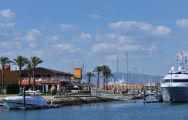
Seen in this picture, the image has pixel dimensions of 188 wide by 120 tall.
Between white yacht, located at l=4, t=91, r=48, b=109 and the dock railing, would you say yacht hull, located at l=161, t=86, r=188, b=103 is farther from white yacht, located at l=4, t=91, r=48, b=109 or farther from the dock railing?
white yacht, located at l=4, t=91, r=48, b=109

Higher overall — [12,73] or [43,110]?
[12,73]

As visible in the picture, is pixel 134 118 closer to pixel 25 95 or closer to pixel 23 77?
pixel 25 95

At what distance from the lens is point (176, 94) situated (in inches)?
5399

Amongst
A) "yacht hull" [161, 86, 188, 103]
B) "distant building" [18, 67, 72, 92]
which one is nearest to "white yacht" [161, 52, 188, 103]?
"yacht hull" [161, 86, 188, 103]

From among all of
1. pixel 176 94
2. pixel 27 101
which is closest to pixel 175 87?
pixel 176 94

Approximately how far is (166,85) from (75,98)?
24.1m

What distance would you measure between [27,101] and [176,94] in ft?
134

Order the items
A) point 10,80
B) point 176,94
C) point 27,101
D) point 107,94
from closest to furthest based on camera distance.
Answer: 1. point 27,101
2. point 176,94
3. point 10,80
4. point 107,94

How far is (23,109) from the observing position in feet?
370

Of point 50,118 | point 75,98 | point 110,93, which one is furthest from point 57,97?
point 50,118

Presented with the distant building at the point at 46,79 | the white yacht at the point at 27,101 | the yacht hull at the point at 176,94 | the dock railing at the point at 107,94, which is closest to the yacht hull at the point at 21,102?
the white yacht at the point at 27,101

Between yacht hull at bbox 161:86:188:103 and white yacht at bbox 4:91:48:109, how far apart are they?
113 ft

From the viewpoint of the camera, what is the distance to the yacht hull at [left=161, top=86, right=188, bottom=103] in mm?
135500

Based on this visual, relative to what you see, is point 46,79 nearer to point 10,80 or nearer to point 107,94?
point 10,80
